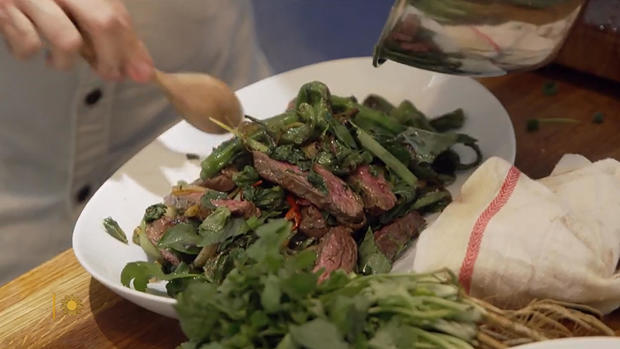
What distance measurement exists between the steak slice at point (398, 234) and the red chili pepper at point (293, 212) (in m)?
0.13

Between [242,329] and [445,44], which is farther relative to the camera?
[445,44]

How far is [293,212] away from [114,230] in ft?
0.98

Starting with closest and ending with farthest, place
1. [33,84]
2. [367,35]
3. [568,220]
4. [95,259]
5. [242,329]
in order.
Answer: [242,329] → [568,220] → [95,259] → [33,84] → [367,35]

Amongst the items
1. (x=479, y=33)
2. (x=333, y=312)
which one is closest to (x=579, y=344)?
(x=333, y=312)

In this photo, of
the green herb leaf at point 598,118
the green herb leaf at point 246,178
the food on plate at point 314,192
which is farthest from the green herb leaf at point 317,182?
the green herb leaf at point 598,118

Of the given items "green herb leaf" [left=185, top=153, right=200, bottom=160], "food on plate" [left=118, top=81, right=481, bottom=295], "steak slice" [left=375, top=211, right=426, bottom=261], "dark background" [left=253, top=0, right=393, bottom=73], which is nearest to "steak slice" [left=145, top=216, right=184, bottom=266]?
"food on plate" [left=118, top=81, right=481, bottom=295]

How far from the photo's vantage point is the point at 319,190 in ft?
3.47

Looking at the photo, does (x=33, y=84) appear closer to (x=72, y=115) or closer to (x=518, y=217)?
(x=72, y=115)

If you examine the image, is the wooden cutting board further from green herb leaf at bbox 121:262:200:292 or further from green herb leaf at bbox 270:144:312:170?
green herb leaf at bbox 121:262:200:292

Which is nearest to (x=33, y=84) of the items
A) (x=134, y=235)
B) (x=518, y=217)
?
(x=134, y=235)

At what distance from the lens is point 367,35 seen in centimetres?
216

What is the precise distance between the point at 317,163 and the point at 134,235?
0.33 metres

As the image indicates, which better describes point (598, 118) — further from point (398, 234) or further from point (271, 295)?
point (271, 295)

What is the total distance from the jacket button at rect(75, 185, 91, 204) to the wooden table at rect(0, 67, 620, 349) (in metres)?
0.45
